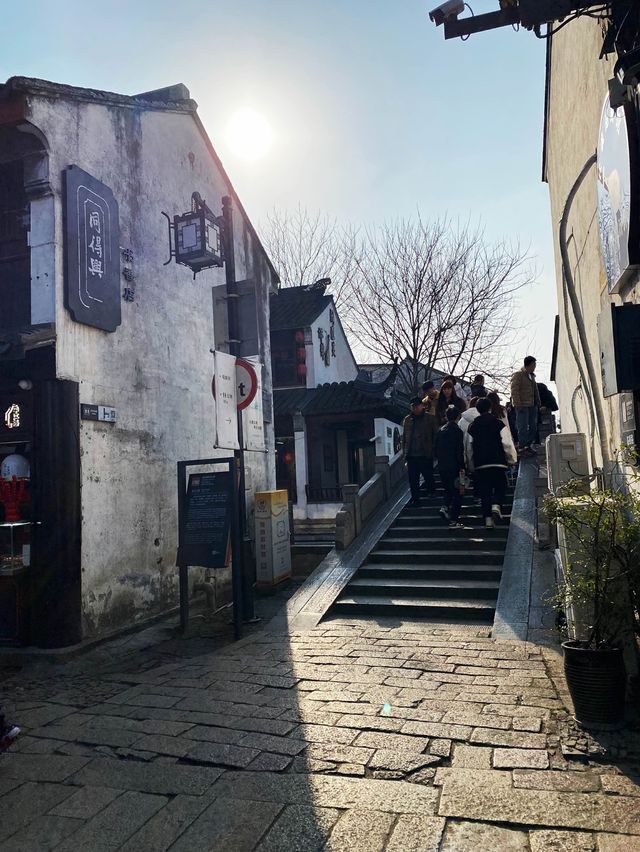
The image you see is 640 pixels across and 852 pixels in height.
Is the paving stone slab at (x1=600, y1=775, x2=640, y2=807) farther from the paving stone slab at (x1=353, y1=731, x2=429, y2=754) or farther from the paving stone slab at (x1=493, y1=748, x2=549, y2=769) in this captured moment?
the paving stone slab at (x1=353, y1=731, x2=429, y2=754)

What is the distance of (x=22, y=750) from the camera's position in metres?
4.27

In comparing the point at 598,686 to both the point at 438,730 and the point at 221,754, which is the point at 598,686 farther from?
the point at 221,754

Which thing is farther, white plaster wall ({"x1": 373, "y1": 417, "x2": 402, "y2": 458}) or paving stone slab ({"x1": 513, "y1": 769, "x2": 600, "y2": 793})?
white plaster wall ({"x1": 373, "y1": 417, "x2": 402, "y2": 458})

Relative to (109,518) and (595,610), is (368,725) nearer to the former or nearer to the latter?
(595,610)

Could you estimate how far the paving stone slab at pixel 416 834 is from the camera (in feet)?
9.39

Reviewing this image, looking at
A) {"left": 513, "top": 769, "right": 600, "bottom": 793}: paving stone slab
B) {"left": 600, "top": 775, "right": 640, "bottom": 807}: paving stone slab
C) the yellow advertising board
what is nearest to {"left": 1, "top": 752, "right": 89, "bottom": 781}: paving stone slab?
{"left": 513, "top": 769, "right": 600, "bottom": 793}: paving stone slab

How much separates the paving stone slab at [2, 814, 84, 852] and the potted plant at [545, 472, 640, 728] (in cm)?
313

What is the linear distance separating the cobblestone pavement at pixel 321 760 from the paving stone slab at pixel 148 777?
0.01 m

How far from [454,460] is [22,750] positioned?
687cm

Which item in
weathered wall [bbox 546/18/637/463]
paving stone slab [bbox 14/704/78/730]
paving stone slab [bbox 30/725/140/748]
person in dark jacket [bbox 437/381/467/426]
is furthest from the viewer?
person in dark jacket [bbox 437/381/467/426]

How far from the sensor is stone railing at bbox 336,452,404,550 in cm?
968

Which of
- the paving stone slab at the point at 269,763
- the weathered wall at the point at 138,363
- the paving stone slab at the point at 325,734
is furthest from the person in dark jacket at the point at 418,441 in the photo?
the paving stone slab at the point at 269,763


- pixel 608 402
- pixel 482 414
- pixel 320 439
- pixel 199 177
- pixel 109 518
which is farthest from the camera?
pixel 320 439

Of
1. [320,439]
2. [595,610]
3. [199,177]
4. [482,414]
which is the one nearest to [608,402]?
[595,610]
